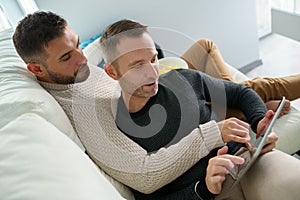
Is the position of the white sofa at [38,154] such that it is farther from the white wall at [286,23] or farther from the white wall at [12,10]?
the white wall at [286,23]

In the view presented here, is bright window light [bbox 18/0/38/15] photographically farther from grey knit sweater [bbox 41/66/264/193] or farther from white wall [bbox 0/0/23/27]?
grey knit sweater [bbox 41/66/264/193]

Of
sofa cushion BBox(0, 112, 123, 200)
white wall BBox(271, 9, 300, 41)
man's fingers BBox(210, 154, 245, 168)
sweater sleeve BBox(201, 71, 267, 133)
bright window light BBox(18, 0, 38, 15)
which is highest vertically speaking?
bright window light BBox(18, 0, 38, 15)

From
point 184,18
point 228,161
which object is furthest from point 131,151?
point 184,18

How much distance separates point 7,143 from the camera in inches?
24.3

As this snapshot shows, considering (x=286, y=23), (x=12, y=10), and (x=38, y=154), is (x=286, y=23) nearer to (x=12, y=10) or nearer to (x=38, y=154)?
(x=12, y=10)

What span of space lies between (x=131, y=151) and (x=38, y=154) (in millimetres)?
296

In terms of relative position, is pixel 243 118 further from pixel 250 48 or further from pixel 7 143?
pixel 250 48

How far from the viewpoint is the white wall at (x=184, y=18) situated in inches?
68.7

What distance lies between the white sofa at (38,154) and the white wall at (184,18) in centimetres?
88

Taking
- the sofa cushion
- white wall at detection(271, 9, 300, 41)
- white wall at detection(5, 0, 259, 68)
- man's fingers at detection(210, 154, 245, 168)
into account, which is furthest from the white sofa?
white wall at detection(271, 9, 300, 41)

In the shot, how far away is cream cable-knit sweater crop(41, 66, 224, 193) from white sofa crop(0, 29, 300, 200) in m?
0.04

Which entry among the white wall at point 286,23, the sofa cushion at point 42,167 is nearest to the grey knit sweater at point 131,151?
the sofa cushion at point 42,167

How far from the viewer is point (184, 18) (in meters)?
2.00

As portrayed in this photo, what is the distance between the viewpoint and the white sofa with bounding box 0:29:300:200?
54 cm
